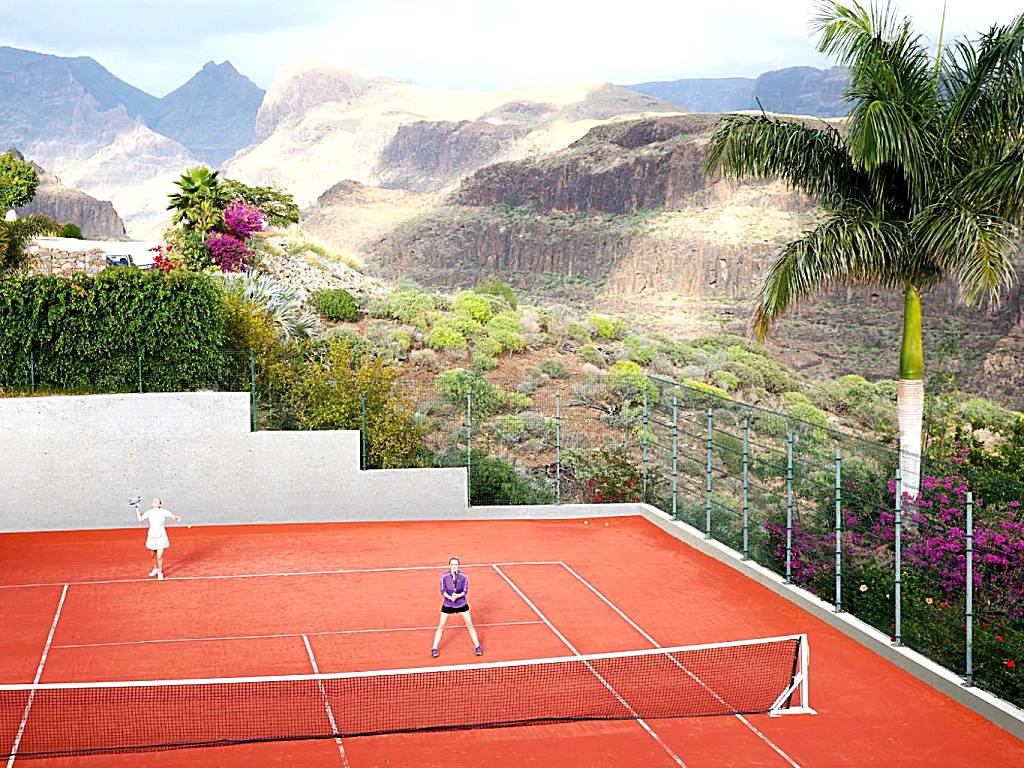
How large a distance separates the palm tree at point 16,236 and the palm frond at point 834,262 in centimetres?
1830

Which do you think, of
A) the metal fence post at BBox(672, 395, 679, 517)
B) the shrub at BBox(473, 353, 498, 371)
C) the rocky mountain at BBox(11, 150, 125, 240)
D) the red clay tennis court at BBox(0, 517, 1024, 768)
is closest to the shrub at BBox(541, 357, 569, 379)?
the shrub at BBox(473, 353, 498, 371)

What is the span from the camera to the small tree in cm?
3194

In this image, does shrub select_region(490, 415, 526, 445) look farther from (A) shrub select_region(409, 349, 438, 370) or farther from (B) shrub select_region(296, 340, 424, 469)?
(A) shrub select_region(409, 349, 438, 370)

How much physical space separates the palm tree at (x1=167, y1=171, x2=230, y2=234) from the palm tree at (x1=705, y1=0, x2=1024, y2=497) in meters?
23.1

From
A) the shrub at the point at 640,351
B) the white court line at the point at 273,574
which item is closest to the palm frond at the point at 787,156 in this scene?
the white court line at the point at 273,574

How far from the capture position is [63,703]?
13.1 metres

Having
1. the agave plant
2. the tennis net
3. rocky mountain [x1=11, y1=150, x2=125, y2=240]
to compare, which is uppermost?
rocky mountain [x1=11, y1=150, x2=125, y2=240]

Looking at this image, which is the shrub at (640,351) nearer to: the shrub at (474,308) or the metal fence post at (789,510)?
the shrub at (474,308)

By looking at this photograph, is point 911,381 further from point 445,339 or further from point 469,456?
point 445,339

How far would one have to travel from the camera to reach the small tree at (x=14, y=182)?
105ft

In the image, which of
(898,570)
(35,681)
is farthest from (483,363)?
(35,681)

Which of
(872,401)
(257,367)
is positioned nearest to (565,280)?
(872,401)

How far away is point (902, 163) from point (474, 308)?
30.8 m

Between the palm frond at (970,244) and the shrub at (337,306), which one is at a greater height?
the palm frond at (970,244)
